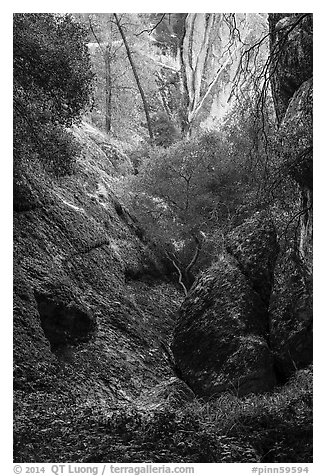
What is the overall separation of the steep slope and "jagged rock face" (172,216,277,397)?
529 mm

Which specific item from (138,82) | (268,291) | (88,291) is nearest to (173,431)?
(268,291)

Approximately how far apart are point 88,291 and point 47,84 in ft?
11.0

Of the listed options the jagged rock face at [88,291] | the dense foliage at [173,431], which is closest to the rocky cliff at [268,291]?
the dense foliage at [173,431]

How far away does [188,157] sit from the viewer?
11836 mm

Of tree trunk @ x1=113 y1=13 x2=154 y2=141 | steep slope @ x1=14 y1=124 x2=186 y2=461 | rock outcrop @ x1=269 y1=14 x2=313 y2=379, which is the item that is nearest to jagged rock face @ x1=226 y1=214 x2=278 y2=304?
rock outcrop @ x1=269 y1=14 x2=313 y2=379

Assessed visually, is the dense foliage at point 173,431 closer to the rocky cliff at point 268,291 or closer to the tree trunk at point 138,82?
the rocky cliff at point 268,291

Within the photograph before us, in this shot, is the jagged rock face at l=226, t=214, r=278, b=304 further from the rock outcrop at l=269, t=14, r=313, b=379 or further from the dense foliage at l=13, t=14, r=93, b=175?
the dense foliage at l=13, t=14, r=93, b=175

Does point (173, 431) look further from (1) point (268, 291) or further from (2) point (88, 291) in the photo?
(2) point (88, 291)

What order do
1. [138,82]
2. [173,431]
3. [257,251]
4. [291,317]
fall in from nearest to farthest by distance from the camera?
[173,431] < [291,317] < [257,251] < [138,82]

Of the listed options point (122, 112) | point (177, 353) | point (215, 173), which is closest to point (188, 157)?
point (215, 173)

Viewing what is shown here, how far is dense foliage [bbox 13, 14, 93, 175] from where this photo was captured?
8.10 meters

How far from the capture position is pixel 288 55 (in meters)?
8.26

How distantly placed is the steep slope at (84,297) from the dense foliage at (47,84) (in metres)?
0.66
